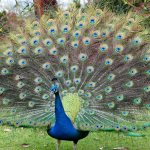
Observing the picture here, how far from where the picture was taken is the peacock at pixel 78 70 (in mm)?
4980

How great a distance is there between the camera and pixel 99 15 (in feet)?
17.2

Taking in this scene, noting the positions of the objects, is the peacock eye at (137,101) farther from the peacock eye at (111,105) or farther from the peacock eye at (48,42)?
the peacock eye at (48,42)

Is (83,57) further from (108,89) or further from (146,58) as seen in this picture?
(146,58)

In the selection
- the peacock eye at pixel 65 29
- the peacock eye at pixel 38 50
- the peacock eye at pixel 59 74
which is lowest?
the peacock eye at pixel 59 74

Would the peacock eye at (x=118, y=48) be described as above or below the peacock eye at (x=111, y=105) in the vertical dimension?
above

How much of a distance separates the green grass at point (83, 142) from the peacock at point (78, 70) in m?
0.50

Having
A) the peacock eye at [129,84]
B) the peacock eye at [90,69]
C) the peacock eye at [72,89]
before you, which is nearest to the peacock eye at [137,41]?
the peacock eye at [129,84]

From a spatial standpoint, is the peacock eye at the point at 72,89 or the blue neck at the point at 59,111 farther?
the peacock eye at the point at 72,89

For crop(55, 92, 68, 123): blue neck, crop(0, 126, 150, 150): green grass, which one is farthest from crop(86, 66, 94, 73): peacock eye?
crop(0, 126, 150, 150): green grass

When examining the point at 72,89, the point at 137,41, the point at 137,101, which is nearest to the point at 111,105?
the point at 137,101

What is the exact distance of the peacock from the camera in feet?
16.3

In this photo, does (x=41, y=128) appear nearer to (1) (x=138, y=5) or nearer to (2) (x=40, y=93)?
(2) (x=40, y=93)

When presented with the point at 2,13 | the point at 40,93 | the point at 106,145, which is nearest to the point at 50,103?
the point at 40,93

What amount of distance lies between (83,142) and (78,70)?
1113mm
